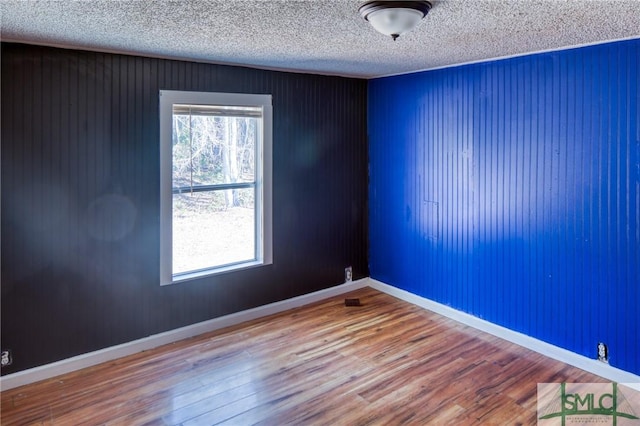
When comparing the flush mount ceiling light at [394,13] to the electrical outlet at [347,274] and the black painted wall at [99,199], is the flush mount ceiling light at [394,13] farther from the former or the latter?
the electrical outlet at [347,274]

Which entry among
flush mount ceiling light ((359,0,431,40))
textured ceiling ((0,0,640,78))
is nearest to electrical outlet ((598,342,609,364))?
textured ceiling ((0,0,640,78))

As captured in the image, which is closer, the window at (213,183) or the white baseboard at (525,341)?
the white baseboard at (525,341)

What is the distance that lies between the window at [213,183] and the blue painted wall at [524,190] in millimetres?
1366

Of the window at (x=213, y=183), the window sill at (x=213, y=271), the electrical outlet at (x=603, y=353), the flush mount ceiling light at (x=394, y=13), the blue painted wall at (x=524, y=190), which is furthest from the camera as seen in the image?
the window sill at (x=213, y=271)

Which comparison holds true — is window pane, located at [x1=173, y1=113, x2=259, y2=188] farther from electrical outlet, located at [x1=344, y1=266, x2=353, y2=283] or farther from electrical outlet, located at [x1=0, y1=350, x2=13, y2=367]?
electrical outlet, located at [x1=0, y1=350, x2=13, y2=367]

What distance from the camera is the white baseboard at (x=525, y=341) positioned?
318cm

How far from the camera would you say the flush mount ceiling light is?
217 cm

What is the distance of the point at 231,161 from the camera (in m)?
4.07

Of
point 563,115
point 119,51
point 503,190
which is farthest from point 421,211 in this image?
point 119,51

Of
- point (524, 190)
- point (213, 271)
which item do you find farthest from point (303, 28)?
point (213, 271)

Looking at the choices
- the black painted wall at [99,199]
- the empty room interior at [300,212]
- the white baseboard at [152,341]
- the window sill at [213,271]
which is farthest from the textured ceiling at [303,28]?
the white baseboard at [152,341]

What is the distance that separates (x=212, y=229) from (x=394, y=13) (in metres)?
2.48

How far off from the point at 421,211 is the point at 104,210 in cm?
277

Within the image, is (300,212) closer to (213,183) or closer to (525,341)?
(213,183)
